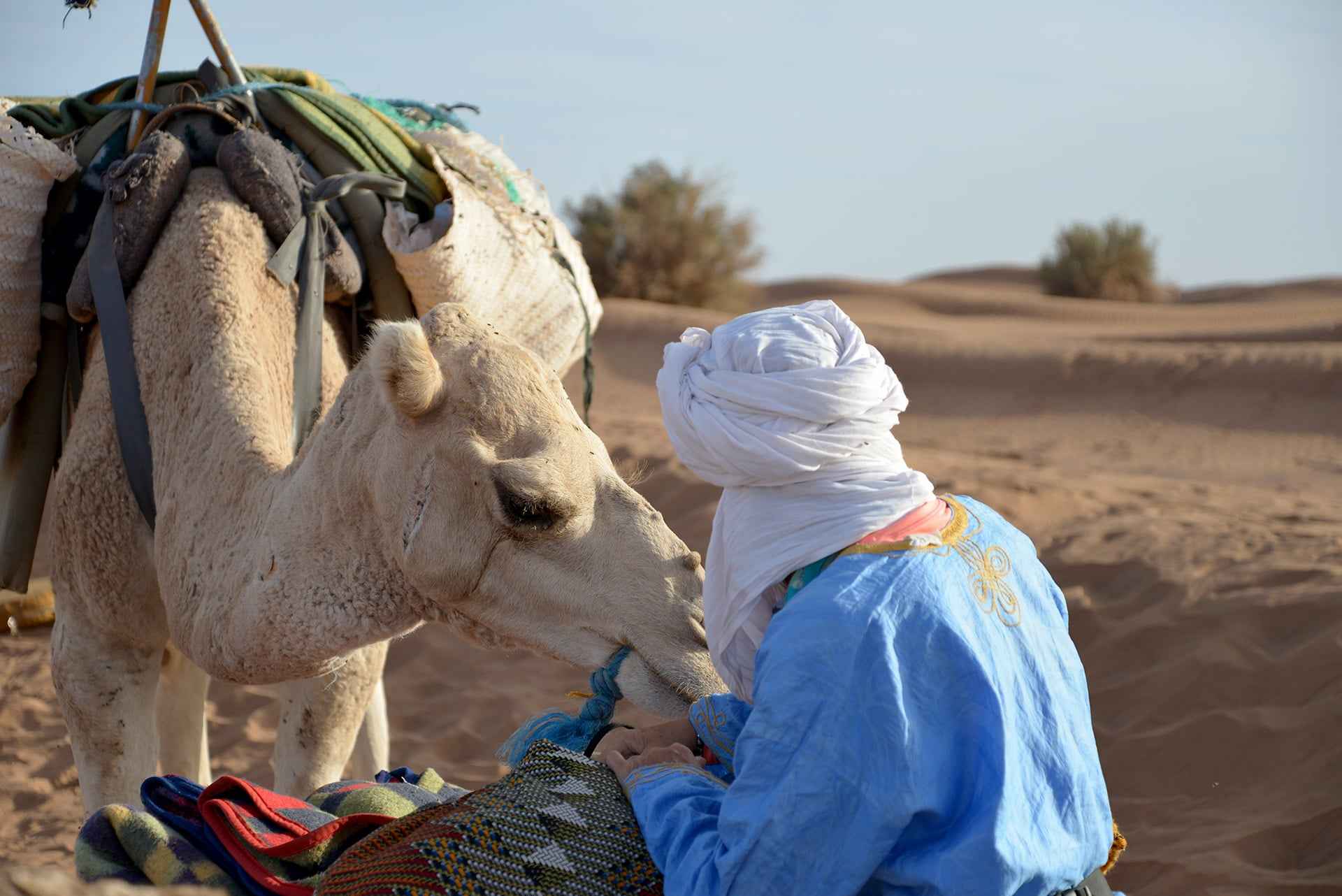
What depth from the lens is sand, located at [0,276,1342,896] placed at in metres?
4.39

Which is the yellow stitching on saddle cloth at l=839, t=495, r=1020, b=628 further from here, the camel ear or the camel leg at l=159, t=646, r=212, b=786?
the camel leg at l=159, t=646, r=212, b=786

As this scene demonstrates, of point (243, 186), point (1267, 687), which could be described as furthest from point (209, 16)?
point (1267, 687)

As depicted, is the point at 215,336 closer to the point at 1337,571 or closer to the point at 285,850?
the point at 285,850

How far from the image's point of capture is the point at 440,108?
A: 17.9 feet

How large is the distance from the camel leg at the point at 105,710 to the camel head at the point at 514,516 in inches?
50.9

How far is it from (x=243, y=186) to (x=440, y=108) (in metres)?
1.91

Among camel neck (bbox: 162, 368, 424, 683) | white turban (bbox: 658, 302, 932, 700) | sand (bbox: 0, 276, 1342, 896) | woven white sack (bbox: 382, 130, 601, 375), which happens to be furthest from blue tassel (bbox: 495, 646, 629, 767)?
sand (bbox: 0, 276, 1342, 896)

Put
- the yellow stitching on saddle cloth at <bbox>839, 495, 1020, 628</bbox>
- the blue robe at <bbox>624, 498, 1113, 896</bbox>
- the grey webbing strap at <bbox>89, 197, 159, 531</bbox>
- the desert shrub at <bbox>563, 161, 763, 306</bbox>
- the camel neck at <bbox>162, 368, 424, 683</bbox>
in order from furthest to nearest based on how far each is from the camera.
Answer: the desert shrub at <bbox>563, 161, 763, 306</bbox>
the grey webbing strap at <bbox>89, 197, 159, 531</bbox>
the camel neck at <bbox>162, 368, 424, 683</bbox>
the yellow stitching on saddle cloth at <bbox>839, 495, 1020, 628</bbox>
the blue robe at <bbox>624, 498, 1113, 896</bbox>

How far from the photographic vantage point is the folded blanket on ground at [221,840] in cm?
215

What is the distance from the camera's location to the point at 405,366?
8.05 ft

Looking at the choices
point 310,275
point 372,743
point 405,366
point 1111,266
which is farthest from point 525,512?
point 1111,266

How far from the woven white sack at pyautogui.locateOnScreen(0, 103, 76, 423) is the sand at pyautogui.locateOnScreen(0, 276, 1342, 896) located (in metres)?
2.02

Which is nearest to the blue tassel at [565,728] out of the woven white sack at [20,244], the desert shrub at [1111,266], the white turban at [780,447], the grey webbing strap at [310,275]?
the white turban at [780,447]

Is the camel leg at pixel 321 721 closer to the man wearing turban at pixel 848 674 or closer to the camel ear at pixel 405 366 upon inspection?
the camel ear at pixel 405 366
